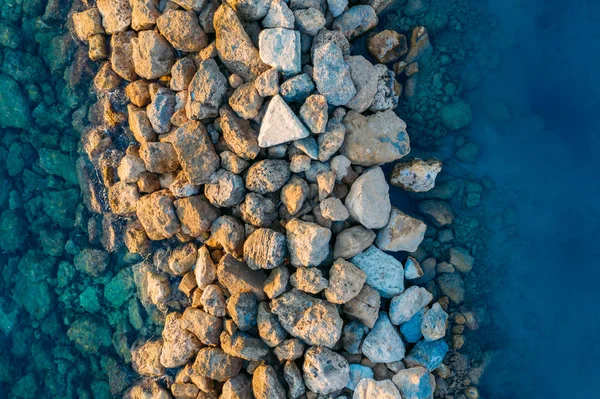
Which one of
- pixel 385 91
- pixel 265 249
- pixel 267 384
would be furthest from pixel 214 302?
pixel 385 91

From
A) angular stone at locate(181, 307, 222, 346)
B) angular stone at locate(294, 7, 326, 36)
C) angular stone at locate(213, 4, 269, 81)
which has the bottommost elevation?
angular stone at locate(181, 307, 222, 346)

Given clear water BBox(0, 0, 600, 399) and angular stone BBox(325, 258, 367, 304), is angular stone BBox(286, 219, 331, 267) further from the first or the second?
clear water BBox(0, 0, 600, 399)

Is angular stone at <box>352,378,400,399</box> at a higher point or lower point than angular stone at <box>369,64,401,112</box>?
lower

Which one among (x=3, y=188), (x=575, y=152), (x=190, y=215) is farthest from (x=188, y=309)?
(x=575, y=152)

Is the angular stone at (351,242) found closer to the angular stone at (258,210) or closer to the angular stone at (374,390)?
the angular stone at (258,210)

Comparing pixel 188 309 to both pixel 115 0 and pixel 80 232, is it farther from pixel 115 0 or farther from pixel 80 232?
pixel 115 0

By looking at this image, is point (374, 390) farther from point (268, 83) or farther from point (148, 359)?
point (268, 83)

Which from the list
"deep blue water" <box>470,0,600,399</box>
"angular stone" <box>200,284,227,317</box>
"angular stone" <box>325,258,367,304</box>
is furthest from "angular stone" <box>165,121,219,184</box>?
"deep blue water" <box>470,0,600,399</box>
